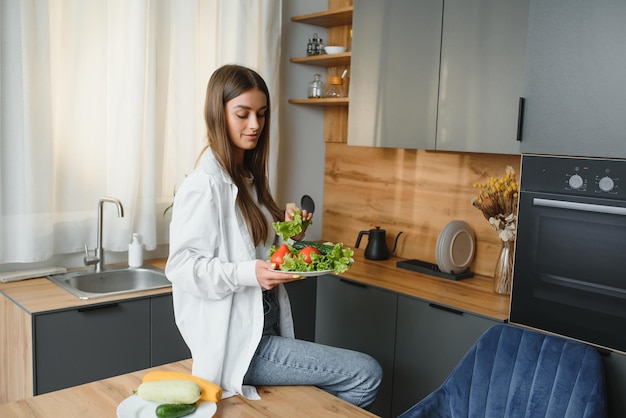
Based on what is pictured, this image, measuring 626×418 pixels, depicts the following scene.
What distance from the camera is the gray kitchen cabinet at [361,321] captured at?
277 cm

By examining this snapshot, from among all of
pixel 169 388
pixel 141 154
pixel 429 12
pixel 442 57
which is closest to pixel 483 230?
pixel 442 57

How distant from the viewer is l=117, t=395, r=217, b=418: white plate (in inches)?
61.9

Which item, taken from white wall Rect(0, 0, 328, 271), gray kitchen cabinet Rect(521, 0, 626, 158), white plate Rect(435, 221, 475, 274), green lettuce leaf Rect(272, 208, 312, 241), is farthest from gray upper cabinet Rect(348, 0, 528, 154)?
green lettuce leaf Rect(272, 208, 312, 241)

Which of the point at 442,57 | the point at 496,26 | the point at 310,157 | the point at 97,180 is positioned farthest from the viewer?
the point at 310,157

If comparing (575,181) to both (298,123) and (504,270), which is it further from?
(298,123)

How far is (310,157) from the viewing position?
147 inches

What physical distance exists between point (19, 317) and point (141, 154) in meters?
0.94

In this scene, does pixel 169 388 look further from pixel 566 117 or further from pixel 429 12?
pixel 429 12

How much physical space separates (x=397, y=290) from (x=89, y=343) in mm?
1232

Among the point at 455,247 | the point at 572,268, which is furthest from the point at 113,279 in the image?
the point at 572,268

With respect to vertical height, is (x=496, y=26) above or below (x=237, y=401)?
above

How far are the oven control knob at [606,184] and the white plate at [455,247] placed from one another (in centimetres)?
89

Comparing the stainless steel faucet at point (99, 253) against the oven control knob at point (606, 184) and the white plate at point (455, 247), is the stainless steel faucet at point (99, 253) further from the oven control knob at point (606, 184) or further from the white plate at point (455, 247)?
the oven control knob at point (606, 184)

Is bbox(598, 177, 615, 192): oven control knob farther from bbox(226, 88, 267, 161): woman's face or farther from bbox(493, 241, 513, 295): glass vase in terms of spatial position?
bbox(226, 88, 267, 161): woman's face
